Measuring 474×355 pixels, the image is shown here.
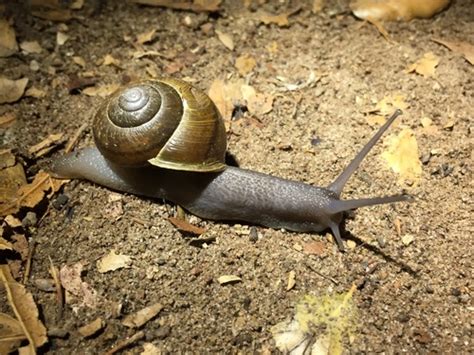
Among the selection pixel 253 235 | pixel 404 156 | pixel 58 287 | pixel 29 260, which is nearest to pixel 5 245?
pixel 29 260

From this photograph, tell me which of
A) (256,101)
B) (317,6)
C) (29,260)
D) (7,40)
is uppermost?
(7,40)

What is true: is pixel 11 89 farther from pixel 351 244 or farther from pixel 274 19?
Answer: pixel 351 244

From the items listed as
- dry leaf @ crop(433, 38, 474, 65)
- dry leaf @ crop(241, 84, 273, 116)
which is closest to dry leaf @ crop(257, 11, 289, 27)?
dry leaf @ crop(241, 84, 273, 116)

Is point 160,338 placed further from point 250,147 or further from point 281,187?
point 250,147

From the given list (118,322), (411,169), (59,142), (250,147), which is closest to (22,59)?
(59,142)

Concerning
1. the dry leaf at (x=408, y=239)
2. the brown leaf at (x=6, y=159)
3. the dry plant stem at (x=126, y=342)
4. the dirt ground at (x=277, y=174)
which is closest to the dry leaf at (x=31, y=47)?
the dirt ground at (x=277, y=174)

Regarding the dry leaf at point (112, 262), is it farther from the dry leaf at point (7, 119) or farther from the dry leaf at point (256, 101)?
the dry leaf at point (256, 101)

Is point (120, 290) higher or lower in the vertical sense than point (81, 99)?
lower
